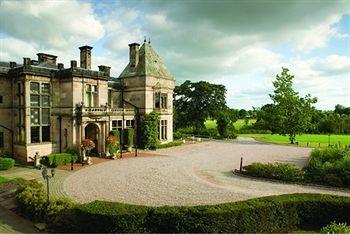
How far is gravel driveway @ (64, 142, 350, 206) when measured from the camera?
1717 centimetres

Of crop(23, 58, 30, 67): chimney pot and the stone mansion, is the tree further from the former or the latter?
crop(23, 58, 30, 67): chimney pot

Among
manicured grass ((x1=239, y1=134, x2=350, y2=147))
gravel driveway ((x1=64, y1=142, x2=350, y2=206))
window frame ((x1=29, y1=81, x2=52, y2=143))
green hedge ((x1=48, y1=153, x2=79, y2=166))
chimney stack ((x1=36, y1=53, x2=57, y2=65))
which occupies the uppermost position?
chimney stack ((x1=36, y1=53, x2=57, y2=65))

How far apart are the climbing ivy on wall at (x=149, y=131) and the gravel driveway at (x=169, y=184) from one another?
23.8 ft

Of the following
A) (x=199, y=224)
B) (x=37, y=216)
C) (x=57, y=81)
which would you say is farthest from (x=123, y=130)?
(x=199, y=224)

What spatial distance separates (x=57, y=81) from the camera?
30.2 m

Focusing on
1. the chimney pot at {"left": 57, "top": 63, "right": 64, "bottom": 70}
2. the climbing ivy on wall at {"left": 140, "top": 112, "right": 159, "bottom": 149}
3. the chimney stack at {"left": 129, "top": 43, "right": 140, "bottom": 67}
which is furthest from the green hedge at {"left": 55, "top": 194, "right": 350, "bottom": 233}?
the chimney stack at {"left": 129, "top": 43, "right": 140, "bottom": 67}

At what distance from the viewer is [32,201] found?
47.6ft

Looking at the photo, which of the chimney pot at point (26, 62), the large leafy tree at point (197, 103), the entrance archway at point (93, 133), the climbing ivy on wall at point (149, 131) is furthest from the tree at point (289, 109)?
the chimney pot at point (26, 62)

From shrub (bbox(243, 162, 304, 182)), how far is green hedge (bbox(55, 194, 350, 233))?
8119 millimetres

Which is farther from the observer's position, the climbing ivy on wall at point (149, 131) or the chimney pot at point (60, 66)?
the climbing ivy on wall at point (149, 131)

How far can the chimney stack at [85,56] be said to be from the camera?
3422 cm

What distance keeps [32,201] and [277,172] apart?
17248 millimetres

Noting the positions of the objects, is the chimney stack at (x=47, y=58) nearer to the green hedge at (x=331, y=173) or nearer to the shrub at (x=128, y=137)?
the shrub at (x=128, y=137)

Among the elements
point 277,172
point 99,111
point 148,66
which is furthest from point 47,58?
point 277,172
